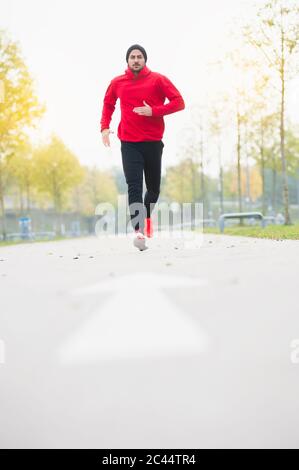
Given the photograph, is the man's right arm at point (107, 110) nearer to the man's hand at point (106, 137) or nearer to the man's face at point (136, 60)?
the man's hand at point (106, 137)

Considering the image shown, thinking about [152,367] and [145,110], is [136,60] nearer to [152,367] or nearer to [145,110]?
[145,110]

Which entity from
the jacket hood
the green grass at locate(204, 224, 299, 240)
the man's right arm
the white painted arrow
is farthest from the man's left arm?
the white painted arrow

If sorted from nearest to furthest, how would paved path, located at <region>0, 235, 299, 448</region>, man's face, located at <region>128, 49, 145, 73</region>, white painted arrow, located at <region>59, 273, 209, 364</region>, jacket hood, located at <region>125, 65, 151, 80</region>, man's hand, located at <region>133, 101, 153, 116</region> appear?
1. paved path, located at <region>0, 235, 299, 448</region>
2. white painted arrow, located at <region>59, 273, 209, 364</region>
3. man's hand, located at <region>133, 101, 153, 116</region>
4. man's face, located at <region>128, 49, 145, 73</region>
5. jacket hood, located at <region>125, 65, 151, 80</region>

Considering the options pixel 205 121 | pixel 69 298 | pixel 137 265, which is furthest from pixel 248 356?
pixel 205 121

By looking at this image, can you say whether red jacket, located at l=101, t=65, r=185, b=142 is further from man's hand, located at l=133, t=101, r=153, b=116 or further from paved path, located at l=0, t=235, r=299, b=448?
paved path, located at l=0, t=235, r=299, b=448

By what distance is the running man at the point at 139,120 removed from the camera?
5.85 metres

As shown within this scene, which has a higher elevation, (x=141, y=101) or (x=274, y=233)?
(x=141, y=101)

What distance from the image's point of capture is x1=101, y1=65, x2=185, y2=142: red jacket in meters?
5.89

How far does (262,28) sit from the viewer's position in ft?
55.4

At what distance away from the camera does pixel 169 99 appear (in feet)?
19.5

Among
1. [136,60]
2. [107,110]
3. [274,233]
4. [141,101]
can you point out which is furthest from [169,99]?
[274,233]

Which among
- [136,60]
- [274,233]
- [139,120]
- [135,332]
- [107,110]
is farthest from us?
[274,233]

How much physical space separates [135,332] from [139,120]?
4.12m
